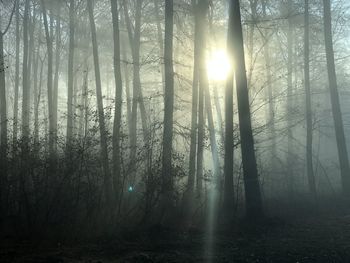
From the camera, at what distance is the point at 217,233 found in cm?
1218

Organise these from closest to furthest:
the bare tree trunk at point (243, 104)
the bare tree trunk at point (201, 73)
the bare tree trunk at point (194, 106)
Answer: the bare tree trunk at point (243, 104)
the bare tree trunk at point (194, 106)
the bare tree trunk at point (201, 73)

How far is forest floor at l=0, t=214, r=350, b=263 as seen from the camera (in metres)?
9.24

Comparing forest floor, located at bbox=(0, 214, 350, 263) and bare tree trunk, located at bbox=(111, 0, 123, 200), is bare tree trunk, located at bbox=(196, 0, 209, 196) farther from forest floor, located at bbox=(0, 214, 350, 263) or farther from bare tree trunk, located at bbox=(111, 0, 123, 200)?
forest floor, located at bbox=(0, 214, 350, 263)

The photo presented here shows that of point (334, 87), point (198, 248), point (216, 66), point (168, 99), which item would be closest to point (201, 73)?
point (216, 66)

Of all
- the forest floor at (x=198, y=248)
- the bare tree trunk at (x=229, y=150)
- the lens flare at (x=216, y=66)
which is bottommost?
the forest floor at (x=198, y=248)

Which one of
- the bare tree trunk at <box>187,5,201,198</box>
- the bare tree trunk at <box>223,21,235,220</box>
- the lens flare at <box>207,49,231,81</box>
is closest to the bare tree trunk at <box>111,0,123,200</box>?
the bare tree trunk at <box>187,5,201,198</box>

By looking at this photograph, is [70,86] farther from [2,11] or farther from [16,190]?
[16,190]

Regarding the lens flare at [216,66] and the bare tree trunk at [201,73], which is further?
the lens flare at [216,66]

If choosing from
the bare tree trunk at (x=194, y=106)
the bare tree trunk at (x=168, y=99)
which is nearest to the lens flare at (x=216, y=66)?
the bare tree trunk at (x=194, y=106)

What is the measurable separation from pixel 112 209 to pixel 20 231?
2506 mm

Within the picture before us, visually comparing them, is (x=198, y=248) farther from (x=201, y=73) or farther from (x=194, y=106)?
(x=201, y=73)

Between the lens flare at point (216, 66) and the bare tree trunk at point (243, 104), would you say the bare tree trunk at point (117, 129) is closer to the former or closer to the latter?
the bare tree trunk at point (243, 104)

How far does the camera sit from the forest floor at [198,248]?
30.3ft

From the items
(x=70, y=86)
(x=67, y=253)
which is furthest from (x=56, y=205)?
(x=70, y=86)
